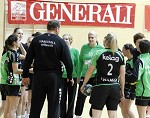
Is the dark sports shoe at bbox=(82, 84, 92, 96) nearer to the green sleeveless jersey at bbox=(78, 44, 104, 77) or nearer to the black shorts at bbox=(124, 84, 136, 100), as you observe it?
the black shorts at bbox=(124, 84, 136, 100)

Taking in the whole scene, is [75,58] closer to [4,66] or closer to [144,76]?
[4,66]

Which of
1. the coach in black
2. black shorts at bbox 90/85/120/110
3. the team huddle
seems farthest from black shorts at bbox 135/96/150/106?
the coach in black

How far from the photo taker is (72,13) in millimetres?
9938

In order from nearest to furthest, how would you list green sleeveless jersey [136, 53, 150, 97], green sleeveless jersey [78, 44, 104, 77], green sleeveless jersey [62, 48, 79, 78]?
green sleeveless jersey [136, 53, 150, 97], green sleeveless jersey [62, 48, 79, 78], green sleeveless jersey [78, 44, 104, 77]

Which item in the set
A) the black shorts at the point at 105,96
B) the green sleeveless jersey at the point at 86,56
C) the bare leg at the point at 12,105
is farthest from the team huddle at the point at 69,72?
the green sleeveless jersey at the point at 86,56

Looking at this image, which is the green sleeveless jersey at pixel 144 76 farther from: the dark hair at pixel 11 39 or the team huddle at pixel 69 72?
the dark hair at pixel 11 39

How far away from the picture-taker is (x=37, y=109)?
4.80 metres

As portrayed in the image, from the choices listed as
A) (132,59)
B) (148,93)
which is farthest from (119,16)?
(148,93)

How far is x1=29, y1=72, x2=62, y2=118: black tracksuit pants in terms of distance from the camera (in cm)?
472

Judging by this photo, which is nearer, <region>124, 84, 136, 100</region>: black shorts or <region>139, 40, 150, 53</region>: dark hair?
<region>139, 40, 150, 53</region>: dark hair

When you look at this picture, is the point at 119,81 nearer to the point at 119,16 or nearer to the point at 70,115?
the point at 70,115

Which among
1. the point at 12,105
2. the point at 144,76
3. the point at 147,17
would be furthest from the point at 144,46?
the point at 147,17

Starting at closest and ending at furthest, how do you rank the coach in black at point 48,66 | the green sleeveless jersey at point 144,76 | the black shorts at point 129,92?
the coach in black at point 48,66 → the green sleeveless jersey at point 144,76 → the black shorts at point 129,92

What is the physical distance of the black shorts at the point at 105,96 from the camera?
4.80 m
